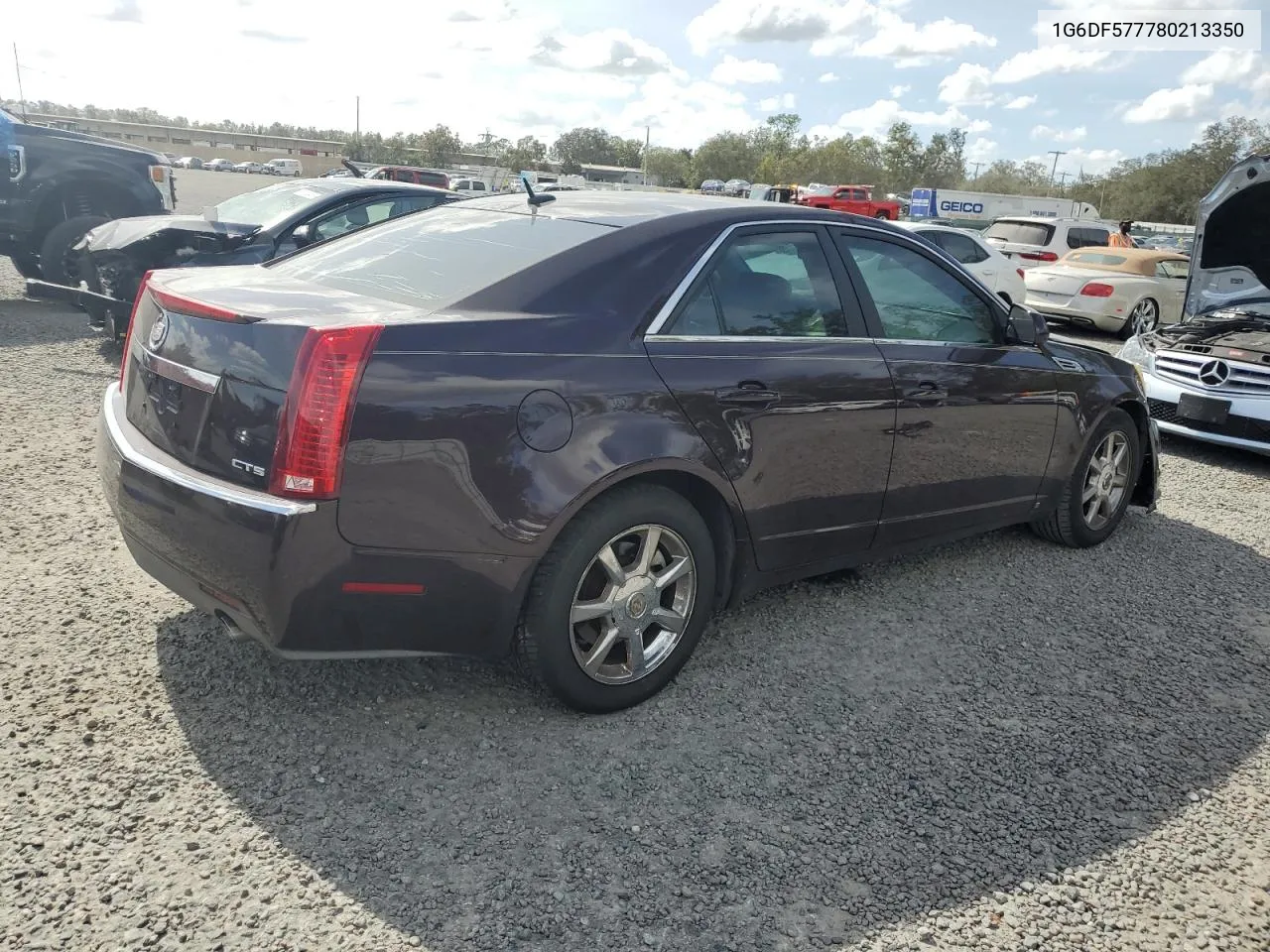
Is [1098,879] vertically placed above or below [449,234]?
below

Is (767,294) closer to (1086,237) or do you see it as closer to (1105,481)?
(1105,481)

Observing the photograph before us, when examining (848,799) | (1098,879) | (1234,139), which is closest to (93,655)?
(848,799)

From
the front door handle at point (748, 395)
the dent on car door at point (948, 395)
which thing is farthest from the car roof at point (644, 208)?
the front door handle at point (748, 395)

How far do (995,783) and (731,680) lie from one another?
94cm

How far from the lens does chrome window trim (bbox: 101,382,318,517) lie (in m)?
2.53

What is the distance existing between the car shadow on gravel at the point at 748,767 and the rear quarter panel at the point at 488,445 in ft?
2.34

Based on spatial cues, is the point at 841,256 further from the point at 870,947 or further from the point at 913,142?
the point at 913,142

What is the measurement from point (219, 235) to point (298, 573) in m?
6.12

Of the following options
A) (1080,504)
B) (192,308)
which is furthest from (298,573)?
(1080,504)

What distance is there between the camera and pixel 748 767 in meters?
2.98

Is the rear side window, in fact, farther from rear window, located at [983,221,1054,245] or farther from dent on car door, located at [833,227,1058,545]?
dent on car door, located at [833,227,1058,545]

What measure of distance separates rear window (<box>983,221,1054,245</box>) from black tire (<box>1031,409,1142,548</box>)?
1222 cm

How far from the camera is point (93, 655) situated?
10.9 feet

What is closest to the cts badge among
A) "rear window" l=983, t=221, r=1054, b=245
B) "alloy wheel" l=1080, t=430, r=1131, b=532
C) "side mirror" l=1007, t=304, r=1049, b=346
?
"side mirror" l=1007, t=304, r=1049, b=346
